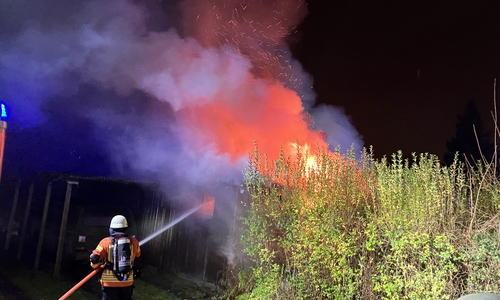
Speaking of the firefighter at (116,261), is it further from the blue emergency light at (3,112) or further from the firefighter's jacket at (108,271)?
the blue emergency light at (3,112)

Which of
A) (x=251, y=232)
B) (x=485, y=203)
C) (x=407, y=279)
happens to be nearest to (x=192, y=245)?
(x=251, y=232)

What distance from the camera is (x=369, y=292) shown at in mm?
4871

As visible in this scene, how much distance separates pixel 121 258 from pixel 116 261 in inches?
4.1

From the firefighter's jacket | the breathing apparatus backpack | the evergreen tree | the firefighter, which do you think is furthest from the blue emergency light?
the evergreen tree

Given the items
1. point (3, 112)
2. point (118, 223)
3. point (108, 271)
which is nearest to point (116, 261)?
point (108, 271)

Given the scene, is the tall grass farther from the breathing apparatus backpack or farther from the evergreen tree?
the evergreen tree

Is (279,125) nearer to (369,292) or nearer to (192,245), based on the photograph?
(192,245)

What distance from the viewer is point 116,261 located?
199 inches

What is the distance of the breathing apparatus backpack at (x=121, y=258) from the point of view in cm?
502

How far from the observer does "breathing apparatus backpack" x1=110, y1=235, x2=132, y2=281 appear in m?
5.02

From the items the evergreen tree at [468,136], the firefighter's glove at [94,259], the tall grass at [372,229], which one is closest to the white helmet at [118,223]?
the firefighter's glove at [94,259]

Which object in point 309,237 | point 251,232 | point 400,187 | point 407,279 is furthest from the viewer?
point 251,232

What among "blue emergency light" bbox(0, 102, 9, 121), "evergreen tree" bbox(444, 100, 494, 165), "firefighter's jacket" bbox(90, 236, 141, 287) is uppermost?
Result: "evergreen tree" bbox(444, 100, 494, 165)

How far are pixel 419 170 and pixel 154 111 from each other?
13.7 m
